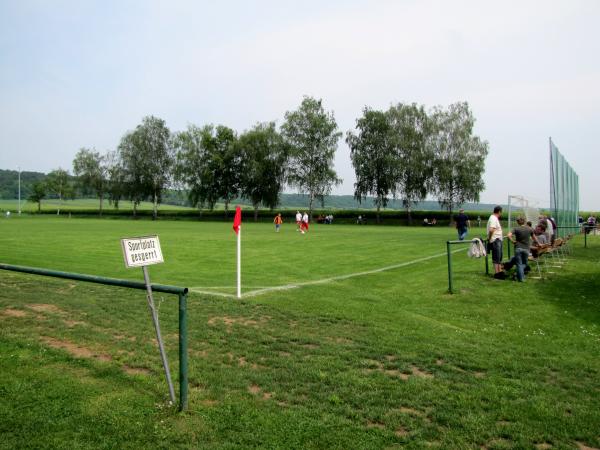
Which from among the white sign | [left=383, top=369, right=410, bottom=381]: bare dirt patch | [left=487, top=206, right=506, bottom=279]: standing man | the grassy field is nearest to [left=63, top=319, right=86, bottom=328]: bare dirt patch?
the grassy field

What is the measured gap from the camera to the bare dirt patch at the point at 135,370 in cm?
541

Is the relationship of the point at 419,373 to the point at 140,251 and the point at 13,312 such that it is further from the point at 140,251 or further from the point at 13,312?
the point at 13,312

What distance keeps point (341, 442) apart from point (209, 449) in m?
1.10

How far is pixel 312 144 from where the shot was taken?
195 ft

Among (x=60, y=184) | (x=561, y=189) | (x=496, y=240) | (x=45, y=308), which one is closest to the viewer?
(x=45, y=308)

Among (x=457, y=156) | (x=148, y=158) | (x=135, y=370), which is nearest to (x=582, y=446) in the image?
(x=135, y=370)

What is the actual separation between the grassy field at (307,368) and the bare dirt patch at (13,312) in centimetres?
3

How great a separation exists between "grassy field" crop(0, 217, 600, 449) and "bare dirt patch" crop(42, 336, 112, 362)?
3 cm

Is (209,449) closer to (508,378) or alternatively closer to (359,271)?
(508,378)

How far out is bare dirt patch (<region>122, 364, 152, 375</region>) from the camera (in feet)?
17.8

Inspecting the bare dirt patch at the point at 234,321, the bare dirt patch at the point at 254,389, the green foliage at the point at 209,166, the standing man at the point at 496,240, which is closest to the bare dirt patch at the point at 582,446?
the bare dirt patch at the point at 254,389

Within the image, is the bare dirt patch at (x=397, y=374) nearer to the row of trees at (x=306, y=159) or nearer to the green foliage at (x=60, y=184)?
the row of trees at (x=306, y=159)

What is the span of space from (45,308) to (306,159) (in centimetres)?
5280

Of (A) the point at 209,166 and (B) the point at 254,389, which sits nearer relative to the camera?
(B) the point at 254,389
